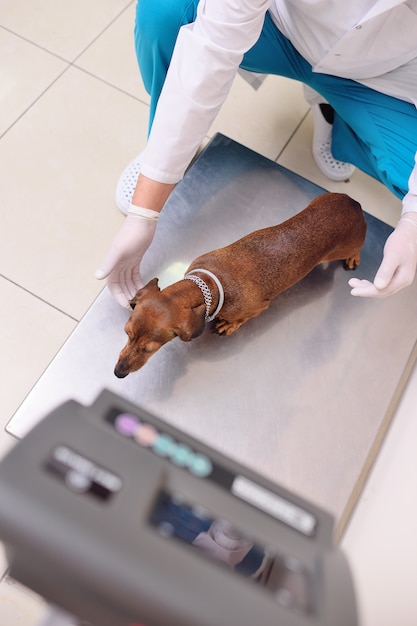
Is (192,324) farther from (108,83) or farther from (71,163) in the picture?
(108,83)

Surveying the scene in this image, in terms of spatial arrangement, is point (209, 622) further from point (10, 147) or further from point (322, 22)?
point (10, 147)

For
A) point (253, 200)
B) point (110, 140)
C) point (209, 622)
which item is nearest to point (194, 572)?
point (209, 622)

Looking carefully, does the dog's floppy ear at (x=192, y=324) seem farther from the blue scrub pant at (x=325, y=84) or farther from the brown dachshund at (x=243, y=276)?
the blue scrub pant at (x=325, y=84)

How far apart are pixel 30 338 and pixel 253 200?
2.18 ft

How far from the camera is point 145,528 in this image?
1.11ft

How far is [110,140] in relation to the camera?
1605 millimetres

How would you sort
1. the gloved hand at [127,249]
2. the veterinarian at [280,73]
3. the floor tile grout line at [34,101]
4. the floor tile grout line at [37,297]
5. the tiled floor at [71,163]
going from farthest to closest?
the floor tile grout line at [34,101], the floor tile grout line at [37,297], the tiled floor at [71,163], the gloved hand at [127,249], the veterinarian at [280,73]

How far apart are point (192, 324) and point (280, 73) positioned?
2.20 ft

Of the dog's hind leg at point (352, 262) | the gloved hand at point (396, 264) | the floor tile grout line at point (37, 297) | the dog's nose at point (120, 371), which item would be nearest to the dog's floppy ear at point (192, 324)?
the dog's nose at point (120, 371)

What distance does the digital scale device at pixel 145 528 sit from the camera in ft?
1.07

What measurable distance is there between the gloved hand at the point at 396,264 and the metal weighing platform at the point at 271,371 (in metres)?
0.21

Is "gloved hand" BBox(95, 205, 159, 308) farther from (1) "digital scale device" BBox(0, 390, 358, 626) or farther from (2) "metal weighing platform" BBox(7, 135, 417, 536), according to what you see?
(1) "digital scale device" BBox(0, 390, 358, 626)

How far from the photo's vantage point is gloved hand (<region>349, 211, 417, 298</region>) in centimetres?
95

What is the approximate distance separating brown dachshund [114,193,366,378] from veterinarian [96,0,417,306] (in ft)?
0.41
